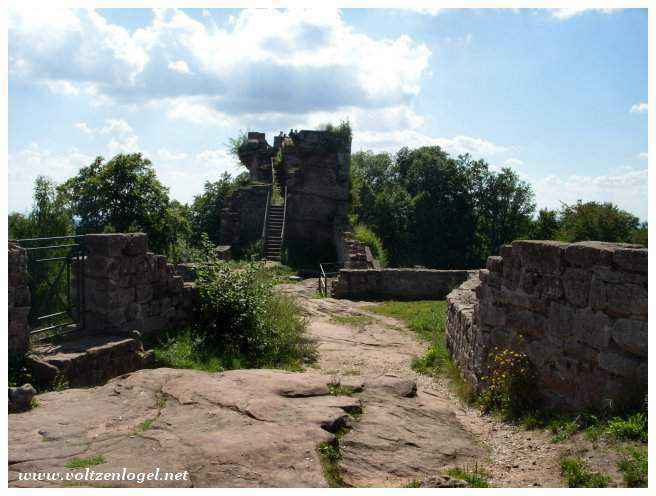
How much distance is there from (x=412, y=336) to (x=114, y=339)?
5617mm

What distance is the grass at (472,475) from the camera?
4.05 meters

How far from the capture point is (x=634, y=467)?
149 inches

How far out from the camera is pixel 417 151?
47.2 metres

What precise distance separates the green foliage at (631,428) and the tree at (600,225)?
31209mm

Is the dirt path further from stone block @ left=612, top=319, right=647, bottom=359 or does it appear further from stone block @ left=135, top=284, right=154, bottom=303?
stone block @ left=135, top=284, right=154, bottom=303

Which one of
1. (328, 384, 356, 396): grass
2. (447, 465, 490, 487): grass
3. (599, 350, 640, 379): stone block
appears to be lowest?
(447, 465, 490, 487): grass

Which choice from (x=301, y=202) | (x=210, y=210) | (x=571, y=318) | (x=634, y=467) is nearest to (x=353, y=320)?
(x=571, y=318)

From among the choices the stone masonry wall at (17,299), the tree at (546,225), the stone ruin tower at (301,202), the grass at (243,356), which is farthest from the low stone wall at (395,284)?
the tree at (546,225)

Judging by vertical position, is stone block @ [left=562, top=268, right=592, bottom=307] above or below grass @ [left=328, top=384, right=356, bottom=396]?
above

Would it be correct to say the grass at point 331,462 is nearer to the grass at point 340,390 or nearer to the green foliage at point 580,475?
the grass at point 340,390

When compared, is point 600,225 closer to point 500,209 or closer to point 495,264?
point 500,209

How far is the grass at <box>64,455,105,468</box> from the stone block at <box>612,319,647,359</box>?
4.08 metres

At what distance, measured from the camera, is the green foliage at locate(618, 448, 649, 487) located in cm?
372

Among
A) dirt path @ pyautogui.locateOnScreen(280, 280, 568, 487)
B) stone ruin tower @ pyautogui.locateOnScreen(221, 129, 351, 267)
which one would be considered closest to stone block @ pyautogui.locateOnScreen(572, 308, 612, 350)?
dirt path @ pyautogui.locateOnScreen(280, 280, 568, 487)
